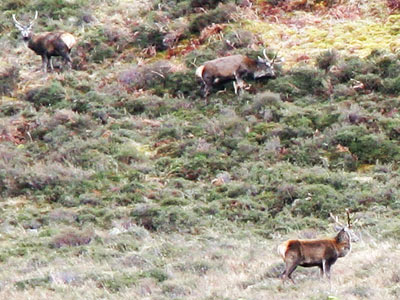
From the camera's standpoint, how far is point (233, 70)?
70.3ft

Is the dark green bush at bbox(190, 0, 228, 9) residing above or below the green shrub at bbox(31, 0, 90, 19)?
above

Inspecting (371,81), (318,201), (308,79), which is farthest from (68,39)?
(318,201)

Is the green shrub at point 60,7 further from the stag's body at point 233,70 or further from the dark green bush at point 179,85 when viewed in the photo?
the stag's body at point 233,70

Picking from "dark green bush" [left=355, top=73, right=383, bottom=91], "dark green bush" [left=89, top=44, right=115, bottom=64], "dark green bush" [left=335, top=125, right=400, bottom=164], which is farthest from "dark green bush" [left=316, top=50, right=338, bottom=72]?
"dark green bush" [left=89, top=44, right=115, bottom=64]

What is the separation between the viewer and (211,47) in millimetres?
23859

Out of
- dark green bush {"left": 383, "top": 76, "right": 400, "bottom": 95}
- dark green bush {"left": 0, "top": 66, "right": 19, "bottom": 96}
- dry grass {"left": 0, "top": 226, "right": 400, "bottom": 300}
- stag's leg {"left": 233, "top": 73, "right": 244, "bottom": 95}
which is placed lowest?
dark green bush {"left": 0, "top": 66, "right": 19, "bottom": 96}

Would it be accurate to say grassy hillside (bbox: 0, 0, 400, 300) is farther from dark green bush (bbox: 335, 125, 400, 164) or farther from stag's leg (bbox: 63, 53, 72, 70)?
stag's leg (bbox: 63, 53, 72, 70)

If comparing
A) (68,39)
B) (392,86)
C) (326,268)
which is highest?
(326,268)

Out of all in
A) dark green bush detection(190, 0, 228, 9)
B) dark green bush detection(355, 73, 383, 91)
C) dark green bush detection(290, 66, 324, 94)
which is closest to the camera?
dark green bush detection(355, 73, 383, 91)

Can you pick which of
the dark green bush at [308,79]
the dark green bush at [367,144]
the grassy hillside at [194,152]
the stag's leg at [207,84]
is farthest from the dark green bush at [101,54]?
the dark green bush at [367,144]

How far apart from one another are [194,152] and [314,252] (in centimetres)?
860

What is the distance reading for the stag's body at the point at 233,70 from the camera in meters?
21.5

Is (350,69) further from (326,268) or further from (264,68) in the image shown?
(326,268)

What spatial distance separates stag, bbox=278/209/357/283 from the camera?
10.3 meters
